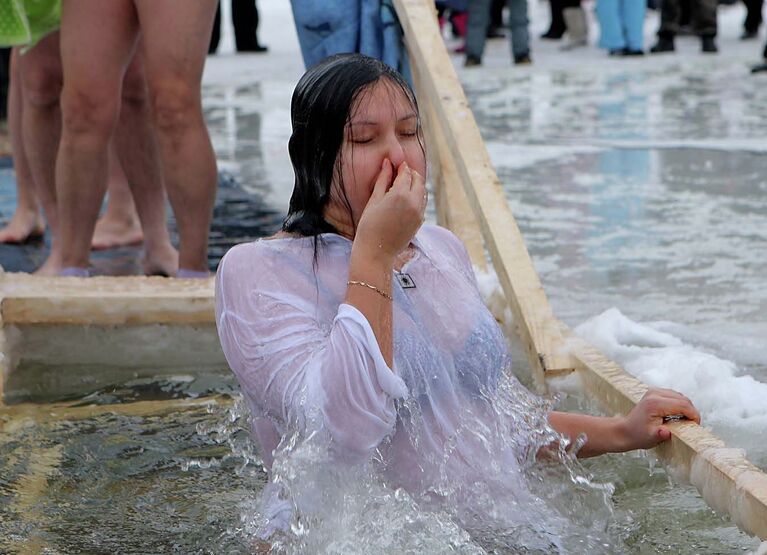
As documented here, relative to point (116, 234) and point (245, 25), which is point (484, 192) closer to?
point (116, 234)

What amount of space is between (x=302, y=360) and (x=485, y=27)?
38.8 feet

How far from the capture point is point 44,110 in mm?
4934

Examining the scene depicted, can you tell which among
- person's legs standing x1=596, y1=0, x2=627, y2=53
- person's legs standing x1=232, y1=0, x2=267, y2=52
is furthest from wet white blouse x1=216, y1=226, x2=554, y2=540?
person's legs standing x1=232, y1=0, x2=267, y2=52

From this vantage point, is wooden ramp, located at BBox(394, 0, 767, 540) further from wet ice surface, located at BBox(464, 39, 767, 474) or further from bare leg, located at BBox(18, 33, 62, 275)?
bare leg, located at BBox(18, 33, 62, 275)

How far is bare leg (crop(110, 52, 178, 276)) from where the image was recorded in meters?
4.83

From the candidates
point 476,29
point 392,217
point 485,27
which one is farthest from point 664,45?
point 392,217

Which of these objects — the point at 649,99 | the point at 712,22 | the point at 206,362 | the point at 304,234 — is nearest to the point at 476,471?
the point at 304,234

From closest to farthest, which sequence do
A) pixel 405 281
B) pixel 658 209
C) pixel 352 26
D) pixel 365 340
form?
pixel 365 340
pixel 405 281
pixel 352 26
pixel 658 209

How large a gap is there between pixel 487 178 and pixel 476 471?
1617 millimetres

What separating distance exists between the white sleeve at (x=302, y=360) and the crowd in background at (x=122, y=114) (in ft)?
6.39

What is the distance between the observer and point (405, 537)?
224 centimetres

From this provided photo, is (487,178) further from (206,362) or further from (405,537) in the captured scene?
(405,537)

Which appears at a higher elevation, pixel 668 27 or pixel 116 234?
pixel 116 234

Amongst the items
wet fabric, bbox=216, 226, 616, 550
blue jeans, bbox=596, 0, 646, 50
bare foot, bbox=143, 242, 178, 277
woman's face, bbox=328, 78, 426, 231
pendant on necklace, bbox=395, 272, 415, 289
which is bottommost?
blue jeans, bbox=596, 0, 646, 50
